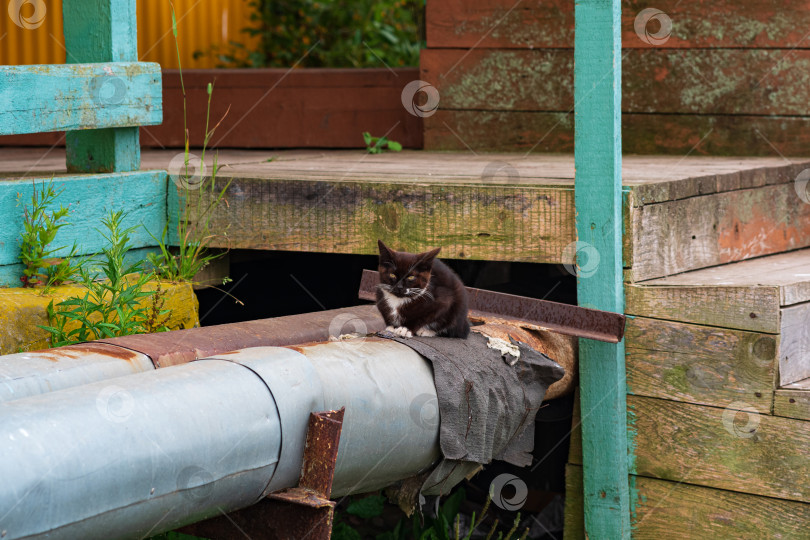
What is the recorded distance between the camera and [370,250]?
3.56m

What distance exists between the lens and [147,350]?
262 centimetres

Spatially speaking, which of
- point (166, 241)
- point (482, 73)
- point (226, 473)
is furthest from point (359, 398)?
point (482, 73)

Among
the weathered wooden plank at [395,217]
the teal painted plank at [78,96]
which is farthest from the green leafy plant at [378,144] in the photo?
the teal painted plank at [78,96]

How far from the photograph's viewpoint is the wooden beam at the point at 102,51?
3607 millimetres

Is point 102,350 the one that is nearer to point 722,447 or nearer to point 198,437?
point 198,437

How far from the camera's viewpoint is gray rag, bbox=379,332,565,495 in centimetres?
279

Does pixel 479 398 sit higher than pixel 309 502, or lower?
higher

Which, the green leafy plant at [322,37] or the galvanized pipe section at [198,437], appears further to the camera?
the green leafy plant at [322,37]

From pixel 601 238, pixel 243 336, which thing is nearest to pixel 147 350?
pixel 243 336

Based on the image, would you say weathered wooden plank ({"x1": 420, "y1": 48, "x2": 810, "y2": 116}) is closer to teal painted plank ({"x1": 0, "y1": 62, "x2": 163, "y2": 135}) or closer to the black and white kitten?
teal painted plank ({"x1": 0, "y1": 62, "x2": 163, "y2": 135})

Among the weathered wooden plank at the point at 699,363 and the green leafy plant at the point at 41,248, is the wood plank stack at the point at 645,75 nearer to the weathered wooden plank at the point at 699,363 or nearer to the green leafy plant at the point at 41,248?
the weathered wooden plank at the point at 699,363

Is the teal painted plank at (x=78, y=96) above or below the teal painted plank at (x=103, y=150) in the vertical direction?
above

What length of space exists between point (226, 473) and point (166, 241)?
1.88 metres

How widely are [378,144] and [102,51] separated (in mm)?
1853
